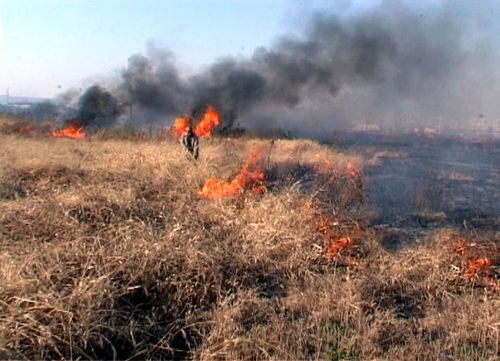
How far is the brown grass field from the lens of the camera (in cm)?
399

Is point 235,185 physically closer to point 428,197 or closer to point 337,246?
point 337,246

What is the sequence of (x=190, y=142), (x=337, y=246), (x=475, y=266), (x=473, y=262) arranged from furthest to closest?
(x=190, y=142), (x=337, y=246), (x=473, y=262), (x=475, y=266)

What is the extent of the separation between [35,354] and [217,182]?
251 inches

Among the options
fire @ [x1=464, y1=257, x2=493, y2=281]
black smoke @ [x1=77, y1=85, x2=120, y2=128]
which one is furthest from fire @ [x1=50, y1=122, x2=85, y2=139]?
fire @ [x1=464, y1=257, x2=493, y2=281]

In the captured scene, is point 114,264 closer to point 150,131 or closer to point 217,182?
point 217,182

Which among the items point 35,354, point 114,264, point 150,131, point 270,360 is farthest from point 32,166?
point 150,131

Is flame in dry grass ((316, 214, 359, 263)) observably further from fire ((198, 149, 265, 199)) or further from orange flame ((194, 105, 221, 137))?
orange flame ((194, 105, 221, 137))

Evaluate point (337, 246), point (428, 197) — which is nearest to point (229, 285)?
point (337, 246)

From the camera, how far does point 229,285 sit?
5.25 meters

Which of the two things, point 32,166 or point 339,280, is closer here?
point 339,280

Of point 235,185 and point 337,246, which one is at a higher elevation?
point 235,185

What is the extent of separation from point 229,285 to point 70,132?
21.2 m

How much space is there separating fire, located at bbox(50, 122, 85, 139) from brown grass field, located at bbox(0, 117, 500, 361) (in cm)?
1496

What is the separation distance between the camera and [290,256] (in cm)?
617
